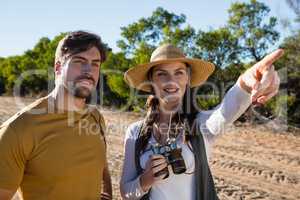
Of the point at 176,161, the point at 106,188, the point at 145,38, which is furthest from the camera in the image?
the point at 145,38

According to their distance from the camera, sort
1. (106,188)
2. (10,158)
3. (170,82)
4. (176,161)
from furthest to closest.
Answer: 1. (106,188)
2. (170,82)
3. (176,161)
4. (10,158)

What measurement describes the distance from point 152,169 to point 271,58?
0.78 metres

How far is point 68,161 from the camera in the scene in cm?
190

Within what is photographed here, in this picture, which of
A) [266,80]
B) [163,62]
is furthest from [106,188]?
[266,80]

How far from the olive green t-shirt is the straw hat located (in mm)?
523

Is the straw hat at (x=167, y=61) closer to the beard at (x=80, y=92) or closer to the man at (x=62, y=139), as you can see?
the man at (x=62, y=139)

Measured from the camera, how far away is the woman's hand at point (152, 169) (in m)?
1.99

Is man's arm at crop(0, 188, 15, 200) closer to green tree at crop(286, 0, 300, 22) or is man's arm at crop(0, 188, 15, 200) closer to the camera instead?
the camera

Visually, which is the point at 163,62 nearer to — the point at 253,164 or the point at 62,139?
the point at 62,139

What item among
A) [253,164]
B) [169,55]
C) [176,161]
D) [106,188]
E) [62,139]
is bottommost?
[253,164]

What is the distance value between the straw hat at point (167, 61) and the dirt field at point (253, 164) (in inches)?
122

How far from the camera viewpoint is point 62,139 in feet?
6.33

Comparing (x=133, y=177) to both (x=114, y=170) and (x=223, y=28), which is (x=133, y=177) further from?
(x=223, y=28)

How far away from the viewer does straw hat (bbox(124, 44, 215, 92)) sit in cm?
227
